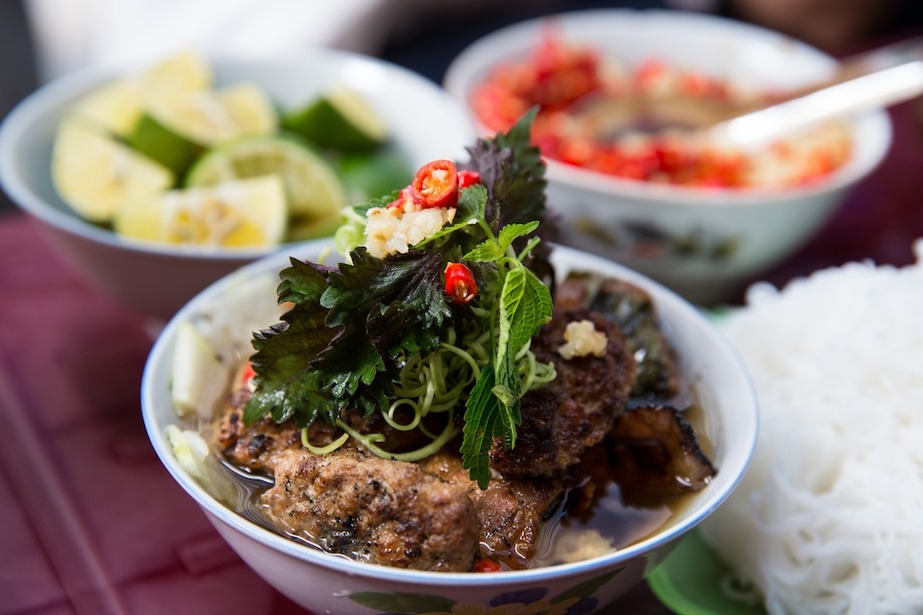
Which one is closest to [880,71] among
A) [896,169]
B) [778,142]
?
[778,142]

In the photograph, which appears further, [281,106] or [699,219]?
[281,106]

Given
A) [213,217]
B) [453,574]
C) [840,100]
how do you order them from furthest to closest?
1. [840,100]
2. [213,217]
3. [453,574]

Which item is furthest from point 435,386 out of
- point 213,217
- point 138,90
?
point 138,90

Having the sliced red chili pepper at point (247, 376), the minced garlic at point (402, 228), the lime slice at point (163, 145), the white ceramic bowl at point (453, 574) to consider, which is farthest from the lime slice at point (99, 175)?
the minced garlic at point (402, 228)

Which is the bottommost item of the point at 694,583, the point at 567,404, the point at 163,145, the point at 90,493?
the point at 694,583

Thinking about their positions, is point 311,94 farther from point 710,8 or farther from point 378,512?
point 710,8

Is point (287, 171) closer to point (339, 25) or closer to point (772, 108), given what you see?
point (772, 108)

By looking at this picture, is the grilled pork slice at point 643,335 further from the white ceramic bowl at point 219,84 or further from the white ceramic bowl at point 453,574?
the white ceramic bowl at point 219,84

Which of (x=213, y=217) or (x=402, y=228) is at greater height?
(x=402, y=228)
